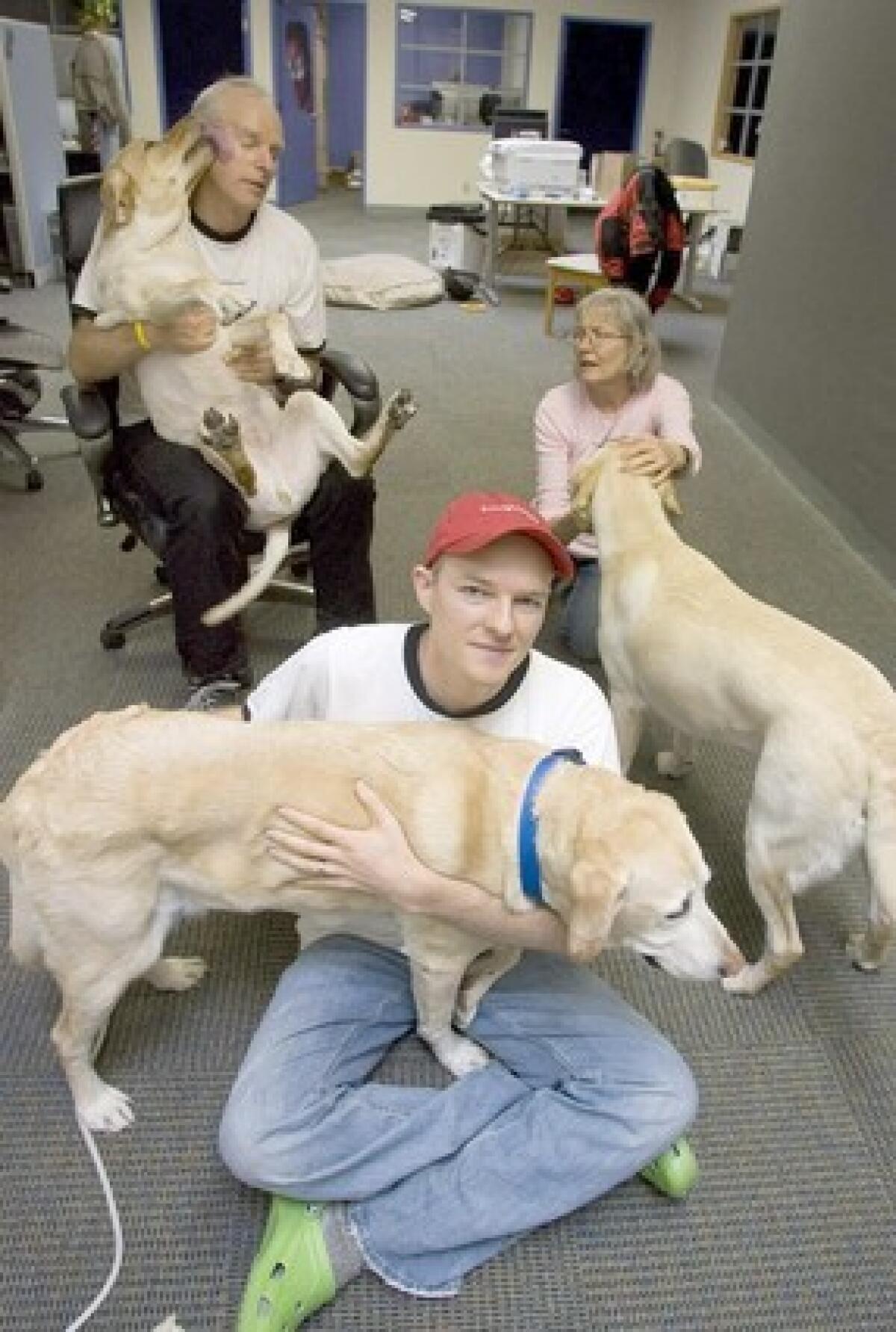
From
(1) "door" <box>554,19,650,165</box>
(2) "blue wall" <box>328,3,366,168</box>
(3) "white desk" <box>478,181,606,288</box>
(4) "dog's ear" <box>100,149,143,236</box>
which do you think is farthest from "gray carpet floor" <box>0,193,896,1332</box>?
(2) "blue wall" <box>328,3,366,168</box>

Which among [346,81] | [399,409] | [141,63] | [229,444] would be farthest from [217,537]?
[346,81]

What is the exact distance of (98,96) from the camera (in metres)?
8.87

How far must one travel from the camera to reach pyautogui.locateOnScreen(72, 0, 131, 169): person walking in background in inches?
346

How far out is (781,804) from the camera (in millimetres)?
1724

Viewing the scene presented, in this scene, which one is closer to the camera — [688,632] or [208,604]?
[688,632]

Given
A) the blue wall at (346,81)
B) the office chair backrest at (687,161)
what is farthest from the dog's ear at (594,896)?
the blue wall at (346,81)

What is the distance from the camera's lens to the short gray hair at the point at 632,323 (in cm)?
253

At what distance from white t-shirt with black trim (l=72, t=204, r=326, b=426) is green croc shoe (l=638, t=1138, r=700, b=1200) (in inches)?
81.1

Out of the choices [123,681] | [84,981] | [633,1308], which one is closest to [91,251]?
[123,681]

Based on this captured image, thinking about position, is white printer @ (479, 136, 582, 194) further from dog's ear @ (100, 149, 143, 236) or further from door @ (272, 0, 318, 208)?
dog's ear @ (100, 149, 143, 236)

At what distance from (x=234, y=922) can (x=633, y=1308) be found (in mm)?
1068

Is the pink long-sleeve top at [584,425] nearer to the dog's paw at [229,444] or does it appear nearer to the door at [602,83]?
the dog's paw at [229,444]

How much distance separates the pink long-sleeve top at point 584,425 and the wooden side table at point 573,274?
4.23m

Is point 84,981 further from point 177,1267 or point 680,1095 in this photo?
point 680,1095
